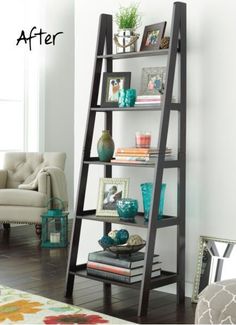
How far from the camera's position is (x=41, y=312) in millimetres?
3375

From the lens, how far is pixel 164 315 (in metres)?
3.40

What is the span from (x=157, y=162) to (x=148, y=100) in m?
0.41

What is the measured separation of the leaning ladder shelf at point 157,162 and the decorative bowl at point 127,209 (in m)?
0.05

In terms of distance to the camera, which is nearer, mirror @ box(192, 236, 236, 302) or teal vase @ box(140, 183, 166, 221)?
mirror @ box(192, 236, 236, 302)

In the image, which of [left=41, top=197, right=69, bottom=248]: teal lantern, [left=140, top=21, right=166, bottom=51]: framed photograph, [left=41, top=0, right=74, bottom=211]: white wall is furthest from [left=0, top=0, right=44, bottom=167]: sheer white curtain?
[left=140, top=21, right=166, bottom=51]: framed photograph

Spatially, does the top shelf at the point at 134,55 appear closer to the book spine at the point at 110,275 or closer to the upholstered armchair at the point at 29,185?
the book spine at the point at 110,275

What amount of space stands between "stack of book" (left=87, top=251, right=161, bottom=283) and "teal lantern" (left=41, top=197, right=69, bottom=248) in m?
1.68

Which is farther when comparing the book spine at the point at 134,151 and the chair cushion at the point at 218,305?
the book spine at the point at 134,151

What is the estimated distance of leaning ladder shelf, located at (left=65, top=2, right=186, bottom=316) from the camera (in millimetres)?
3436

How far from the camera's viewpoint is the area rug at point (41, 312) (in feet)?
10.6

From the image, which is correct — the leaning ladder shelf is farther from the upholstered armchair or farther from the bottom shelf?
the upholstered armchair

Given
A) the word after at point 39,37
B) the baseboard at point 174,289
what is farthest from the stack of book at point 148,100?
the word after at point 39,37

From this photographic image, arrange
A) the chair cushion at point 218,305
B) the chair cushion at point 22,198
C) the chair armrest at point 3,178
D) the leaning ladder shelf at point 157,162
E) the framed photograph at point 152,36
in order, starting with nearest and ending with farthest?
the chair cushion at point 218,305, the leaning ladder shelf at point 157,162, the framed photograph at point 152,36, the chair cushion at point 22,198, the chair armrest at point 3,178

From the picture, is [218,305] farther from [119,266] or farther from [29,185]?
[29,185]
